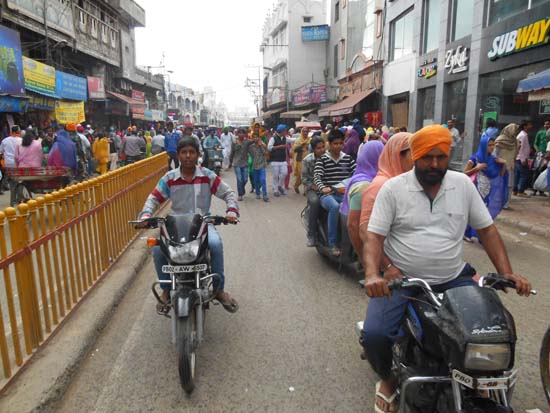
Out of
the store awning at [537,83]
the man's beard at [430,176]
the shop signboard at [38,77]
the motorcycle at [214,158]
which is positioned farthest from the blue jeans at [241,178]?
the shop signboard at [38,77]

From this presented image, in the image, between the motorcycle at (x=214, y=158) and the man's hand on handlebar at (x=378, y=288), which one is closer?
the man's hand on handlebar at (x=378, y=288)

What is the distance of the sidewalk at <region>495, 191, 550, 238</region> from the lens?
8.05m

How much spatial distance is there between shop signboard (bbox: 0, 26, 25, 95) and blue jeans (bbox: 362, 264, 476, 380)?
1499cm

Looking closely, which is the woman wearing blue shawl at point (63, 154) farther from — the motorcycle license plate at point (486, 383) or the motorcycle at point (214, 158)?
the motorcycle license plate at point (486, 383)

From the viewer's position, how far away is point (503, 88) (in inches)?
509

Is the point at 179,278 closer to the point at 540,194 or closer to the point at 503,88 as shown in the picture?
the point at 540,194

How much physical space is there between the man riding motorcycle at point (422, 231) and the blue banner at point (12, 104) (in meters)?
15.1

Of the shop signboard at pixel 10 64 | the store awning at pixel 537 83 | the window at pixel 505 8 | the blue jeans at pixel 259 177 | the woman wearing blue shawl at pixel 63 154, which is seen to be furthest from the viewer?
the shop signboard at pixel 10 64

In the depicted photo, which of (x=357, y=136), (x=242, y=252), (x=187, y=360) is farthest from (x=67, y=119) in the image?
(x=187, y=360)

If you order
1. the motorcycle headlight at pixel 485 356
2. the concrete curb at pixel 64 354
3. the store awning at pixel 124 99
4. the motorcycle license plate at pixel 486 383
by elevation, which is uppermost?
the store awning at pixel 124 99

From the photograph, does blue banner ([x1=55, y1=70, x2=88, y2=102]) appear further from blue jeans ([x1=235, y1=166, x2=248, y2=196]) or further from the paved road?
the paved road

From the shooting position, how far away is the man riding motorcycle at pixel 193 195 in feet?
12.8

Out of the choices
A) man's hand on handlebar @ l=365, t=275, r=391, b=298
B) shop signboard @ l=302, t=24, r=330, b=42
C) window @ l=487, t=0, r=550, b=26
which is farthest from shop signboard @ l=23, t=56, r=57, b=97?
shop signboard @ l=302, t=24, r=330, b=42

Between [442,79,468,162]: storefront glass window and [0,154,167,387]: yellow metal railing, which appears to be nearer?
[0,154,167,387]: yellow metal railing
